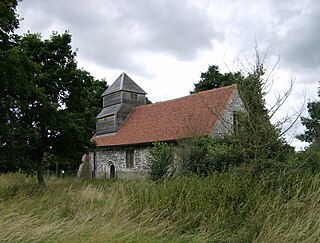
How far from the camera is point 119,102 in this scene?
29.9m

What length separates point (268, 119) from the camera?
7.97m

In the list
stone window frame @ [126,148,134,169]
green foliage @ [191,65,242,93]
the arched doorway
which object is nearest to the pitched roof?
stone window frame @ [126,148,134,169]

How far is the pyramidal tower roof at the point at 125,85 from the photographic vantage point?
30.3 meters

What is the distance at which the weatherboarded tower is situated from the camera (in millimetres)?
29219

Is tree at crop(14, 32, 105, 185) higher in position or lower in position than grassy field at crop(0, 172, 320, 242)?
higher

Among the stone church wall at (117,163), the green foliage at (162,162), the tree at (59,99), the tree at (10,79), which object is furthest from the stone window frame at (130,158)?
the tree at (10,79)

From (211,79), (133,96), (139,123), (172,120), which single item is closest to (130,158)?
(139,123)

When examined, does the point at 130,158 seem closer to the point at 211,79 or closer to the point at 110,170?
the point at 110,170

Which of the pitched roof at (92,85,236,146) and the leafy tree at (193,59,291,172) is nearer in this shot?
the leafy tree at (193,59,291,172)

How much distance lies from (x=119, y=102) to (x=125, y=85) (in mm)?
1655

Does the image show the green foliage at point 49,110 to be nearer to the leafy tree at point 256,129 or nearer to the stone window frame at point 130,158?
the stone window frame at point 130,158

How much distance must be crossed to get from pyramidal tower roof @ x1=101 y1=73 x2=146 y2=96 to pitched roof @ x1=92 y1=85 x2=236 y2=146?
1990mm

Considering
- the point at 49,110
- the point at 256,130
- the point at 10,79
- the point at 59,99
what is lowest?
the point at 256,130

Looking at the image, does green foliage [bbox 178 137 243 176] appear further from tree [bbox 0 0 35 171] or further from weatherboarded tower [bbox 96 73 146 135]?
weatherboarded tower [bbox 96 73 146 135]
